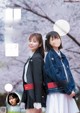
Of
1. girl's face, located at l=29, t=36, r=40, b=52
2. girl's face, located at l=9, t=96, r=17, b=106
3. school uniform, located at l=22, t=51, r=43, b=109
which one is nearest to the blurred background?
girl's face, located at l=9, t=96, r=17, b=106

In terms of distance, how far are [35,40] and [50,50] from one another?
235 mm

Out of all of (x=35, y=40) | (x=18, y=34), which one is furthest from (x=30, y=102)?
(x=18, y=34)

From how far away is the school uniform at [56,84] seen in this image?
446cm

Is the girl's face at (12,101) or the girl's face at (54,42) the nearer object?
the girl's face at (54,42)

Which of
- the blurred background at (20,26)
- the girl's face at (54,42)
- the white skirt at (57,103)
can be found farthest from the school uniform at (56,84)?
the blurred background at (20,26)

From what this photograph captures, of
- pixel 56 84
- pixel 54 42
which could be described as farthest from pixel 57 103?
pixel 54 42

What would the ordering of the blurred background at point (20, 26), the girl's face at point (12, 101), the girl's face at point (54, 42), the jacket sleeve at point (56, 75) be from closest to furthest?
the jacket sleeve at point (56, 75) < the girl's face at point (54, 42) < the girl's face at point (12, 101) < the blurred background at point (20, 26)

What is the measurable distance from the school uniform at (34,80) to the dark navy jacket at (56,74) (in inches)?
3.2

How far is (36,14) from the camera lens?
19.3 feet

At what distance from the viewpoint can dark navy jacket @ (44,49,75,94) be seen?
4.45m

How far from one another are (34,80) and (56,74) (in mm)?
263

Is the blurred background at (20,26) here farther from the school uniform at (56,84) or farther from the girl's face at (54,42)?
the school uniform at (56,84)

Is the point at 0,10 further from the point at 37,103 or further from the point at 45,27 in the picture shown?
the point at 37,103

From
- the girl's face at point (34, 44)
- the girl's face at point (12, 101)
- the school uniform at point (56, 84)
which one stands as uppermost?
the girl's face at point (34, 44)
